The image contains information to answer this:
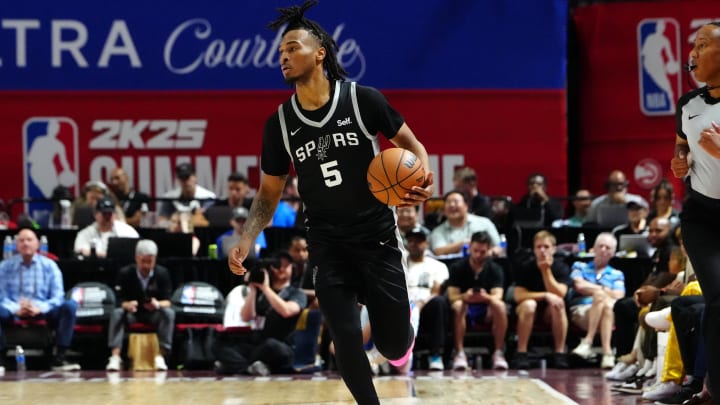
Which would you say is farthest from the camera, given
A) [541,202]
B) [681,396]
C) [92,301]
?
[541,202]

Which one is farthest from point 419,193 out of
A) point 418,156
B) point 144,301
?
point 144,301

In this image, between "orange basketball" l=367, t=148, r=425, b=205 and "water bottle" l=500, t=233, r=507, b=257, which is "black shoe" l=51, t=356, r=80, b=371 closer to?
"water bottle" l=500, t=233, r=507, b=257

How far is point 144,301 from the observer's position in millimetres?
11594

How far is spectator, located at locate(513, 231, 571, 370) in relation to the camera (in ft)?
37.3

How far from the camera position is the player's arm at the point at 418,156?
213 inches

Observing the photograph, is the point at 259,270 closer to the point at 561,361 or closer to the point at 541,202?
the point at 561,361

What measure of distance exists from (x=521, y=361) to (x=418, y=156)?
20.1 ft

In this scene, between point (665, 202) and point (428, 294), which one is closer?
point (428, 294)

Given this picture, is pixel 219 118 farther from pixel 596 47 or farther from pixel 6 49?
pixel 596 47

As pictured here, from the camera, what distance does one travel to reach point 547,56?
1606 centimetres

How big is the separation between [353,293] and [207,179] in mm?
10634

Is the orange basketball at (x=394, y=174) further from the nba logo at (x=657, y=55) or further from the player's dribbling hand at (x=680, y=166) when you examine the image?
the nba logo at (x=657, y=55)

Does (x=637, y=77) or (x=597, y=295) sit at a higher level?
(x=637, y=77)

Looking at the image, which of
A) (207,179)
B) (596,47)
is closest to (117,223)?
(207,179)
